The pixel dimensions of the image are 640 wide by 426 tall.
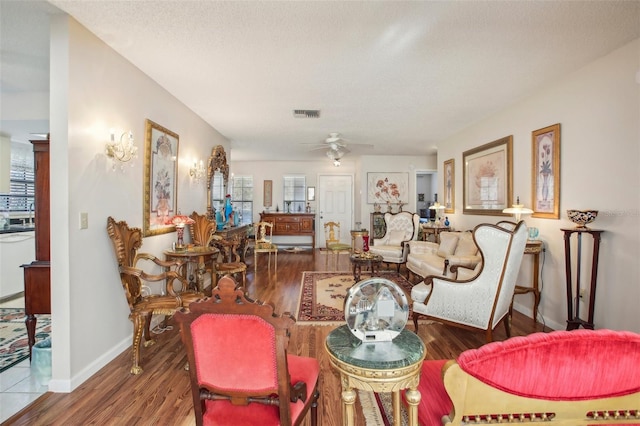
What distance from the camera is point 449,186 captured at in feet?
18.9

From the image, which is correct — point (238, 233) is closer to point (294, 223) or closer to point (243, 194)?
point (294, 223)

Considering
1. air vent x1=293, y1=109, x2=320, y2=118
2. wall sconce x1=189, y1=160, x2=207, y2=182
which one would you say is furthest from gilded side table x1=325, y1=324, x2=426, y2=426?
wall sconce x1=189, y1=160, x2=207, y2=182

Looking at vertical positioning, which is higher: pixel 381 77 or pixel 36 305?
pixel 381 77

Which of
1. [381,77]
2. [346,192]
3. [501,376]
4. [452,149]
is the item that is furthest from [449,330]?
[346,192]

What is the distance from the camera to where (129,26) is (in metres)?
2.24

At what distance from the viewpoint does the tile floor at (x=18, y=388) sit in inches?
77.0

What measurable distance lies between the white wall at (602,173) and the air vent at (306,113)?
258 cm

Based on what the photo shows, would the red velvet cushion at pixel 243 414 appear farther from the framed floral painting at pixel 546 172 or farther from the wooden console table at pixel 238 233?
the wooden console table at pixel 238 233

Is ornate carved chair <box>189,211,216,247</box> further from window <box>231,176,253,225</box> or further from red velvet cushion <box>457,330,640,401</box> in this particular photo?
window <box>231,176,253,225</box>

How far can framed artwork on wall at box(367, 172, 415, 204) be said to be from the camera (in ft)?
26.0

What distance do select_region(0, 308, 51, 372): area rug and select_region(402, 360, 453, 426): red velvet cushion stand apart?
3.11m

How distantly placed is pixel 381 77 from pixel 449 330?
267 centimetres

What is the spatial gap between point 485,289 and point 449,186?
138 inches

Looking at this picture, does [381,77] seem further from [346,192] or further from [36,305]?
[346,192]
